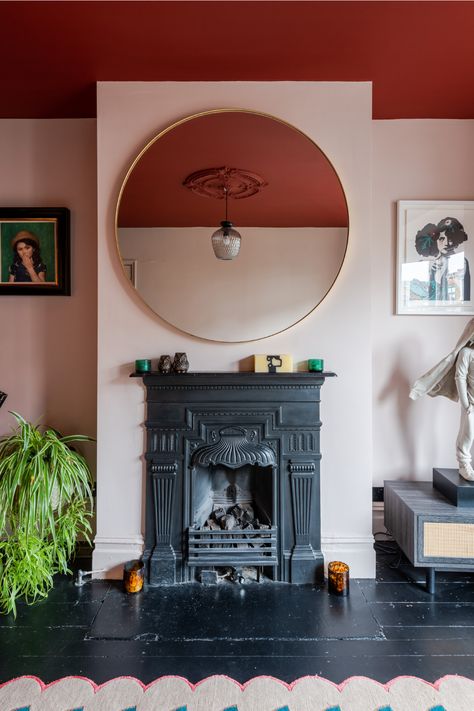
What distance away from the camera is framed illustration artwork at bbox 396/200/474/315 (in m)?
2.49

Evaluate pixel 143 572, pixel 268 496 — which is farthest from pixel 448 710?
pixel 143 572

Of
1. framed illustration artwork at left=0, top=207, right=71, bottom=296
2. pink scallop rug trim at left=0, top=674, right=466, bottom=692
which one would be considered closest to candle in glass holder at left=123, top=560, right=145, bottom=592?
pink scallop rug trim at left=0, top=674, right=466, bottom=692

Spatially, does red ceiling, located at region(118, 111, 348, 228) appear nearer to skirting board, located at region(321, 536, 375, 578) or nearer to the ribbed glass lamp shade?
the ribbed glass lamp shade

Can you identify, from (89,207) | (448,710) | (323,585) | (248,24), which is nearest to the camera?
(448,710)

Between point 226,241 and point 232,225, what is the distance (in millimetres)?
88

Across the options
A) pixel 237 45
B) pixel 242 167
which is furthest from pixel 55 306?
pixel 237 45

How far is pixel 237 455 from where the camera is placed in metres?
2.10

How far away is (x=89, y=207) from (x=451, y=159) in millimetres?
2168

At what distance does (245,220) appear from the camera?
2121 mm

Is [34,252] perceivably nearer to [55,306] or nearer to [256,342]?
[55,306]

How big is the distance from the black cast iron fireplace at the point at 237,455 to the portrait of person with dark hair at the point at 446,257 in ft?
Answer: 3.32

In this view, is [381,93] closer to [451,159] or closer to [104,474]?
[451,159]

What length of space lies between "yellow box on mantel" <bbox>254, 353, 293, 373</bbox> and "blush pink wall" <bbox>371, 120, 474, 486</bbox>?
0.68 m

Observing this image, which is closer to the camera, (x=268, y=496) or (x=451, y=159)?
(x=268, y=496)
